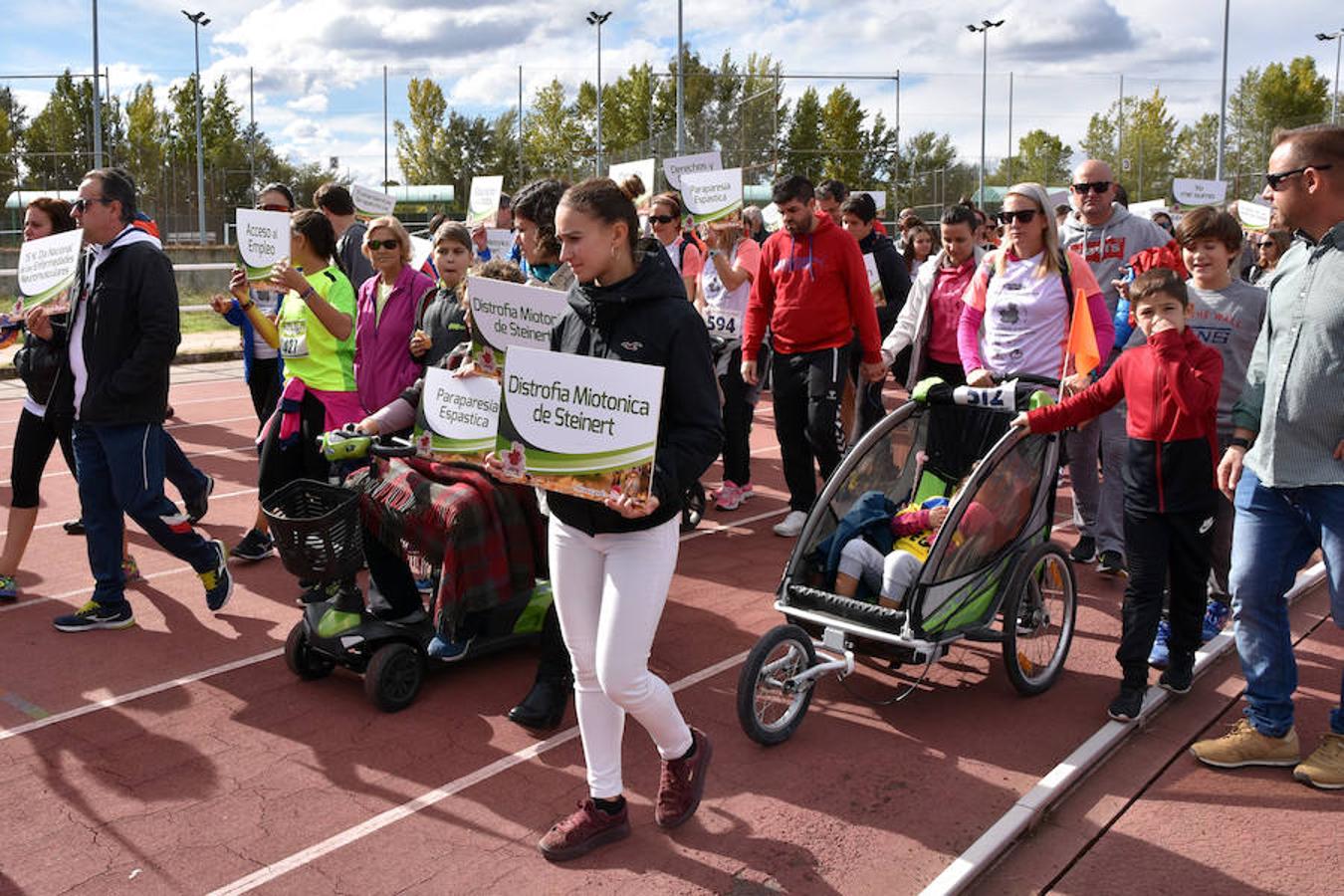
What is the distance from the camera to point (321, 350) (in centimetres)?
627

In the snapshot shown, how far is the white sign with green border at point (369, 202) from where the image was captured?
1237 cm

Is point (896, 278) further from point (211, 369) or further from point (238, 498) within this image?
point (211, 369)

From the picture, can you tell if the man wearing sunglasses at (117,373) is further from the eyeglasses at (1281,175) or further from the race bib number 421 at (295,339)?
the eyeglasses at (1281,175)

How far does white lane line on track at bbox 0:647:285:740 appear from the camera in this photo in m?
4.79

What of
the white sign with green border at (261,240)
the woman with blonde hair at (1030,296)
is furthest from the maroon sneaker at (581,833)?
the white sign with green border at (261,240)

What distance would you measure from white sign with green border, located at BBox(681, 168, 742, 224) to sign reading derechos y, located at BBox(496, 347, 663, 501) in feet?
22.5

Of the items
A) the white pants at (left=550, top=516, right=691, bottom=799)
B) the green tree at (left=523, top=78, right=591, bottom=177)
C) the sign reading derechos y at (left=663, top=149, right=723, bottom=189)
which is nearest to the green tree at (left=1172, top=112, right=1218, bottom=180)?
the green tree at (left=523, top=78, right=591, bottom=177)

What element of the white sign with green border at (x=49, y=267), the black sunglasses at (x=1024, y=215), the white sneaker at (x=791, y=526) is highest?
the black sunglasses at (x=1024, y=215)

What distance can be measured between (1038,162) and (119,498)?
198ft

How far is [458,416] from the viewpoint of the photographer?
5.04 meters

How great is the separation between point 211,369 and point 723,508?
442 inches

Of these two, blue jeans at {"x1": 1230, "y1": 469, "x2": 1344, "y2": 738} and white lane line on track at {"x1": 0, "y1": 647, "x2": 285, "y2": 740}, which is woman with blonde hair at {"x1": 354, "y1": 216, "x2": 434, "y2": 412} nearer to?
white lane line on track at {"x1": 0, "y1": 647, "x2": 285, "y2": 740}

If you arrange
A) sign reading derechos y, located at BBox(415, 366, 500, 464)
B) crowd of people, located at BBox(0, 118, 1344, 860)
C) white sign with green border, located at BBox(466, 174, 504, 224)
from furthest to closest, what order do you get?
white sign with green border, located at BBox(466, 174, 504, 224) → sign reading derechos y, located at BBox(415, 366, 500, 464) → crowd of people, located at BBox(0, 118, 1344, 860)

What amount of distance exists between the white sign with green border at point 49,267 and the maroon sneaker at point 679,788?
3.93m
